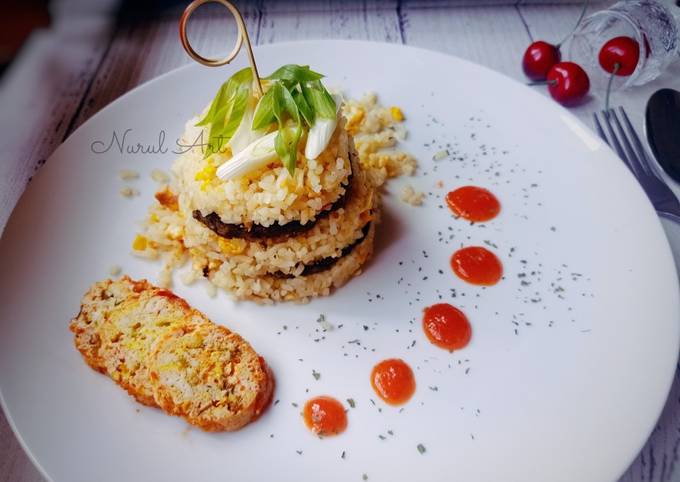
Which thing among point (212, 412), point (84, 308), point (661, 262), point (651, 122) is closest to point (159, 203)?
point (84, 308)

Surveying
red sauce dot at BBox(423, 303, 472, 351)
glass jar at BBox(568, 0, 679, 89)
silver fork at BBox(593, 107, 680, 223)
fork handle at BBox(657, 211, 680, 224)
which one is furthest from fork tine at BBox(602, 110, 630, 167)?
red sauce dot at BBox(423, 303, 472, 351)

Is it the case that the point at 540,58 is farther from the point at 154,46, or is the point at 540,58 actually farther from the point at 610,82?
the point at 154,46

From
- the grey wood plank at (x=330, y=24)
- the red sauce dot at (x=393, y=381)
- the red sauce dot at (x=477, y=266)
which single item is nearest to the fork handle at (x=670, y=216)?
the red sauce dot at (x=477, y=266)

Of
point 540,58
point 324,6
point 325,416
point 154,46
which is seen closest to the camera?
point 325,416

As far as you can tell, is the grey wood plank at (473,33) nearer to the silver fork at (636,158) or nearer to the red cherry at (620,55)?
the red cherry at (620,55)

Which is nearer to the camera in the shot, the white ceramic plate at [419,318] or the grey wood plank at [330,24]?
the white ceramic plate at [419,318]

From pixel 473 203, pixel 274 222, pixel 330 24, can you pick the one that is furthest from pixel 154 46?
pixel 473 203
